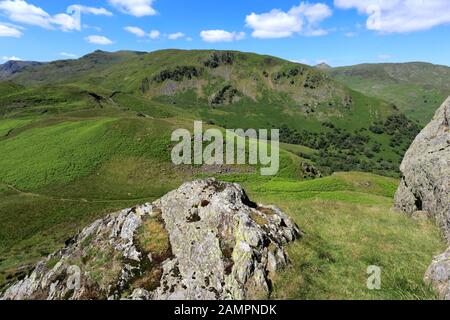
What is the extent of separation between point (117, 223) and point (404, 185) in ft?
106

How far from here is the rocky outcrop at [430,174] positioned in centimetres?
3186

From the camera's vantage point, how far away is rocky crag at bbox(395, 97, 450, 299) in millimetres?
31833

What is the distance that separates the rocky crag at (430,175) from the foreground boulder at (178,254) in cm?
1472

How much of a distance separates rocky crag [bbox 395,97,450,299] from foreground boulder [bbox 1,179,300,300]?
14.7m

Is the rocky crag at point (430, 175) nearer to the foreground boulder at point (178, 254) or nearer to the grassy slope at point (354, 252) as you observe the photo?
the grassy slope at point (354, 252)

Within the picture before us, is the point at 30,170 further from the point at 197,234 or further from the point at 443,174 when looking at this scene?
the point at 443,174

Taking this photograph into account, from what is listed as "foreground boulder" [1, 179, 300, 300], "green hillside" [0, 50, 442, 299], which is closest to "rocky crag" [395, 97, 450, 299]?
"green hillside" [0, 50, 442, 299]

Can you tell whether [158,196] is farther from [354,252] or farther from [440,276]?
[440,276]

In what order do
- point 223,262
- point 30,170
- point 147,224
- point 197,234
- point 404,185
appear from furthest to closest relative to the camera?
point 30,170, point 404,185, point 147,224, point 197,234, point 223,262

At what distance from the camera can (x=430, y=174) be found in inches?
1378

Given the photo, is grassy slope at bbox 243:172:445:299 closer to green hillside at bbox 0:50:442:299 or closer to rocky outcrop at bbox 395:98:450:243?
green hillside at bbox 0:50:442:299

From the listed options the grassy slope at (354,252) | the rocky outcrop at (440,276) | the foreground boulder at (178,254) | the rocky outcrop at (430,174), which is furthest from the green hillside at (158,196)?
the rocky outcrop at (430,174)
